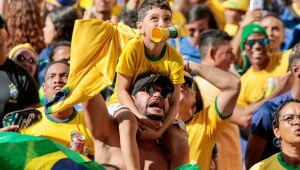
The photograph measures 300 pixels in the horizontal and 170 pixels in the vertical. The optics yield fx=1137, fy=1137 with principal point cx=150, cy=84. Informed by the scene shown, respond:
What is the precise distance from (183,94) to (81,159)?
6.64 ft

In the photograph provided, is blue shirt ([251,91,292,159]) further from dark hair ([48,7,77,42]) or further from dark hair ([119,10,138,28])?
dark hair ([48,7,77,42])

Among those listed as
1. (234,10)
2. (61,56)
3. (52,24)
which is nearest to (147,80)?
(61,56)

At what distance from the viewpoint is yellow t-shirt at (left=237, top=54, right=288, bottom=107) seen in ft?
35.9

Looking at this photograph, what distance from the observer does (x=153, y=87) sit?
7742 mm

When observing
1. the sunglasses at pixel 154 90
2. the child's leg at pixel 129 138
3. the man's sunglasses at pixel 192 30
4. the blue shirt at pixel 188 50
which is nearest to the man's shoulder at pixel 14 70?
the sunglasses at pixel 154 90

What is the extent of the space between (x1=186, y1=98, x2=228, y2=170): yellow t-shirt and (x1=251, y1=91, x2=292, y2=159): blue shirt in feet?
1.73

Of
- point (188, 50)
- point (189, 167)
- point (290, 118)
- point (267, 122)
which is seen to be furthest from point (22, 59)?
point (189, 167)

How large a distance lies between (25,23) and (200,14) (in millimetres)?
2160

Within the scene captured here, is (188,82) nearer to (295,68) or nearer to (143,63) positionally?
(143,63)

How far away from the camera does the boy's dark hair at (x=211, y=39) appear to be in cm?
1059

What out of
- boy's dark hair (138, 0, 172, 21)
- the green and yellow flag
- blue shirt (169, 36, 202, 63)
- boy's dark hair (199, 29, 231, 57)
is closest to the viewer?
the green and yellow flag

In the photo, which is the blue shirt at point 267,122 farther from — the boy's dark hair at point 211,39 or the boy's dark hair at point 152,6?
the boy's dark hair at point 152,6

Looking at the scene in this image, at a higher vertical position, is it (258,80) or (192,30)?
(192,30)

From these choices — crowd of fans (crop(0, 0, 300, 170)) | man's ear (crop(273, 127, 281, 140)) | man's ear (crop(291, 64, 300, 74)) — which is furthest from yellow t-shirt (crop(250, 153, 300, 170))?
man's ear (crop(291, 64, 300, 74))
